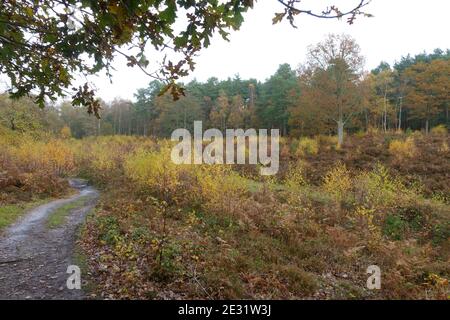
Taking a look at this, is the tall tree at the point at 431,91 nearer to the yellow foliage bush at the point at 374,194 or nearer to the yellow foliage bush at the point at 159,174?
the yellow foliage bush at the point at 374,194

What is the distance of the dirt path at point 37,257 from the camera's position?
17.4 ft

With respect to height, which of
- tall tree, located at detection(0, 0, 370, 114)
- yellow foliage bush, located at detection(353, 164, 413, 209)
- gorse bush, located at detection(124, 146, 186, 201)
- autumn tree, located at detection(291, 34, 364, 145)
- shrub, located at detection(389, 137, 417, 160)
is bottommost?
yellow foliage bush, located at detection(353, 164, 413, 209)

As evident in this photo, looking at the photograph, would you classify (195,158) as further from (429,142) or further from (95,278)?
(429,142)

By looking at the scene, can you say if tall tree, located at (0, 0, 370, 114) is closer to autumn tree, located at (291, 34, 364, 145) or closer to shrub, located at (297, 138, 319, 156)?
shrub, located at (297, 138, 319, 156)

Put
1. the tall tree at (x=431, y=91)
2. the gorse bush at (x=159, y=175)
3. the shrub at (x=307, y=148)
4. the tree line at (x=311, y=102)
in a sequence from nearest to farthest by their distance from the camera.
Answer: the gorse bush at (x=159, y=175) → the shrub at (x=307, y=148) → the tree line at (x=311, y=102) → the tall tree at (x=431, y=91)

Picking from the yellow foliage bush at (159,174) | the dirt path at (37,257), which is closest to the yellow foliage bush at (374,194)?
the yellow foliage bush at (159,174)

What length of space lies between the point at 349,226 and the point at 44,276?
347 inches

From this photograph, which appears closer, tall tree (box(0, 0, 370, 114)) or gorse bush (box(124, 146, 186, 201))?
tall tree (box(0, 0, 370, 114))

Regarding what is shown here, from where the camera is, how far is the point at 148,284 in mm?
5617

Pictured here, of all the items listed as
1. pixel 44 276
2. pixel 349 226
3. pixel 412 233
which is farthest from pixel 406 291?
pixel 44 276

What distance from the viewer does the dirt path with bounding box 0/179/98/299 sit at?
5.31 metres

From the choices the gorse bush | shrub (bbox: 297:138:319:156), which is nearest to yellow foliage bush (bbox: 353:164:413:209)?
the gorse bush

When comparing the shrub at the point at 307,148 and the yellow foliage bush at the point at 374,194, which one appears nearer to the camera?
the yellow foliage bush at the point at 374,194

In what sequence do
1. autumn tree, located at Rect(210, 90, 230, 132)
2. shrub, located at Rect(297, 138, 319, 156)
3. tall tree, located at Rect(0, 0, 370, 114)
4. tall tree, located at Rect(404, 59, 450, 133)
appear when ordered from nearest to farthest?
tall tree, located at Rect(0, 0, 370, 114), shrub, located at Rect(297, 138, 319, 156), tall tree, located at Rect(404, 59, 450, 133), autumn tree, located at Rect(210, 90, 230, 132)
